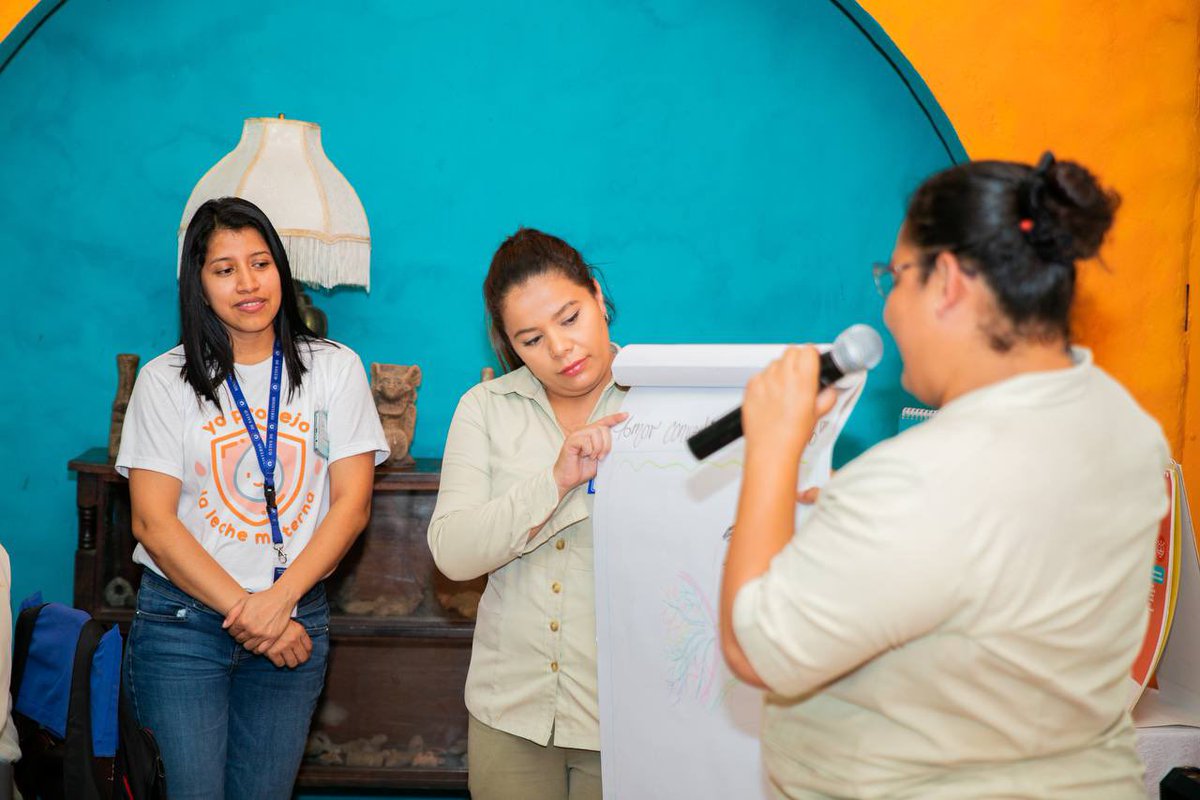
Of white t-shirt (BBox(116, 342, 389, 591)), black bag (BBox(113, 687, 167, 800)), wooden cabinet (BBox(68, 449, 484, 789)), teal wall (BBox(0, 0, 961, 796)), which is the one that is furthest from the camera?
teal wall (BBox(0, 0, 961, 796))

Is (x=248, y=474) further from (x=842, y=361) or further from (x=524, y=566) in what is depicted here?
(x=842, y=361)

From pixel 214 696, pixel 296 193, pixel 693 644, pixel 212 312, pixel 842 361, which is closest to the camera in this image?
pixel 842 361

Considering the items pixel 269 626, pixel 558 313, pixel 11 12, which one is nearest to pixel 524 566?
pixel 558 313

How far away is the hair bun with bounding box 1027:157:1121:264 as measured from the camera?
107 cm

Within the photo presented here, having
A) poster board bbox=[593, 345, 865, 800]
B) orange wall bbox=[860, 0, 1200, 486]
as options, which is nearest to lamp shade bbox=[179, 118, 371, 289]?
poster board bbox=[593, 345, 865, 800]

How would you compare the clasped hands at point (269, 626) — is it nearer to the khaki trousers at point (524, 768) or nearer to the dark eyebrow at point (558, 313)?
the khaki trousers at point (524, 768)

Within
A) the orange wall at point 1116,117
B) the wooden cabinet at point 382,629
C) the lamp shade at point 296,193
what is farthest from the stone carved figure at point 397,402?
the orange wall at point 1116,117

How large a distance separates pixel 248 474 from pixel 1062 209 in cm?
169

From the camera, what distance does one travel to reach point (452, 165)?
10.2ft

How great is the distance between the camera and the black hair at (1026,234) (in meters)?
1.07

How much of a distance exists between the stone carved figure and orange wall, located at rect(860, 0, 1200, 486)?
1.69 meters

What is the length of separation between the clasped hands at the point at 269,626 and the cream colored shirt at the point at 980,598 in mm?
1335

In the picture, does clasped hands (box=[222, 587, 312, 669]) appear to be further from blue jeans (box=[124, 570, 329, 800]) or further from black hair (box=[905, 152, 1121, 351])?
black hair (box=[905, 152, 1121, 351])

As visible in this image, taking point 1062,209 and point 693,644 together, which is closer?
point 1062,209
